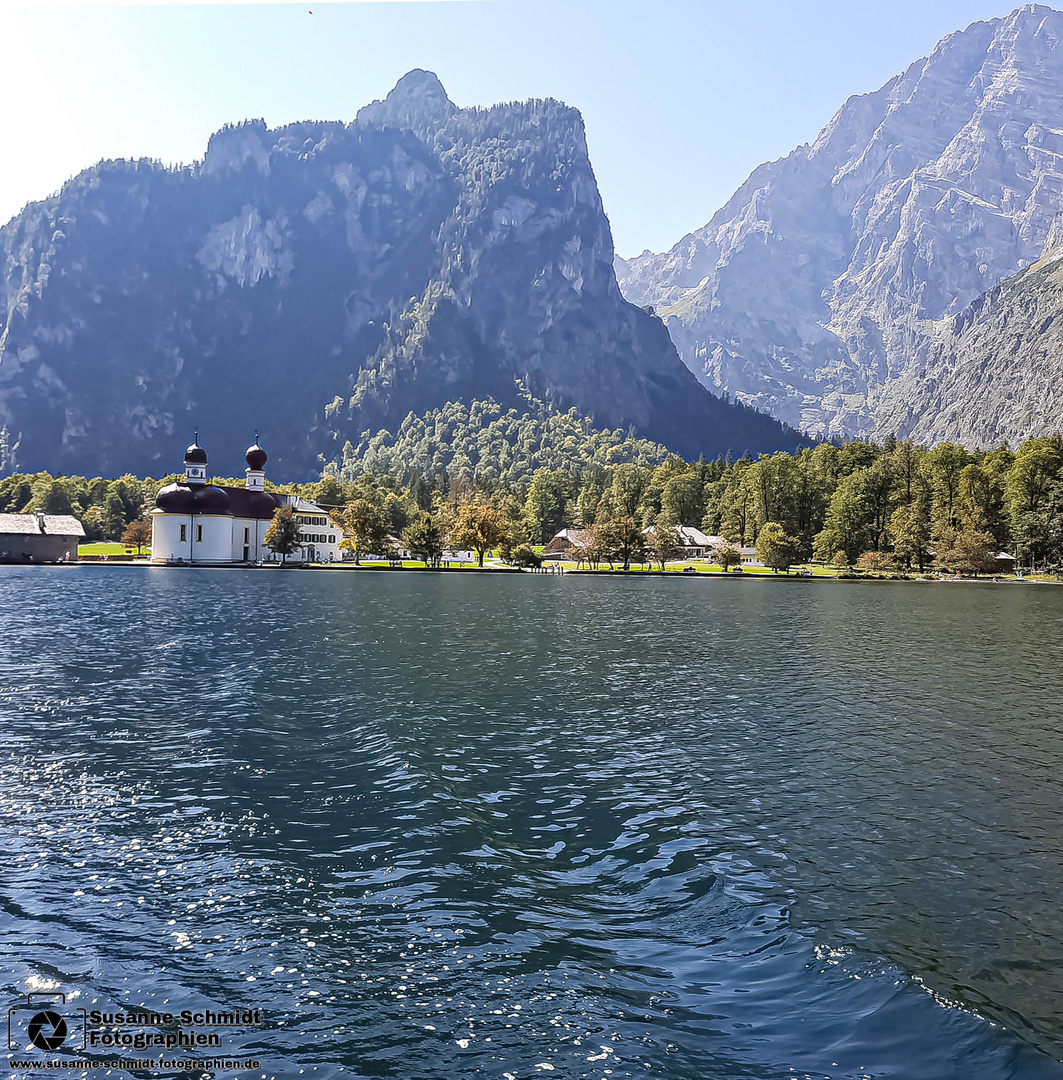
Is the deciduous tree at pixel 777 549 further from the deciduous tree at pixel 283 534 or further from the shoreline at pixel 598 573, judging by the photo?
the deciduous tree at pixel 283 534

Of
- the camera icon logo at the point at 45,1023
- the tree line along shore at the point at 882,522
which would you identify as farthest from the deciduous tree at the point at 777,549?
the camera icon logo at the point at 45,1023

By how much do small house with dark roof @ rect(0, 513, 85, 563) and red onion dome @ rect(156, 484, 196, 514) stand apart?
2066cm

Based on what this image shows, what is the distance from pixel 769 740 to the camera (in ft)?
89.7

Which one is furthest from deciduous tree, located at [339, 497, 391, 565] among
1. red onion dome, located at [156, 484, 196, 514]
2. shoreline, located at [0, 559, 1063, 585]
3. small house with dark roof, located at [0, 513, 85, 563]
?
small house with dark roof, located at [0, 513, 85, 563]

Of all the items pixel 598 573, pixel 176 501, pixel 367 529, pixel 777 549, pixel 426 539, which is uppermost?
pixel 176 501

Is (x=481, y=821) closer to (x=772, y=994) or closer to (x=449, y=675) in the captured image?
(x=772, y=994)

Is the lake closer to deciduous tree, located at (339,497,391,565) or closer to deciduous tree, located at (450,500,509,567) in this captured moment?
deciduous tree, located at (339,497,391,565)

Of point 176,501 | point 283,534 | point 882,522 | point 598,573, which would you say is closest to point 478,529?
point 598,573

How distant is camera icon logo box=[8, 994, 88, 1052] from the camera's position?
9.86 meters

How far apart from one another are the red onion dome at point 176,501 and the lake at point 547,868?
539 ft

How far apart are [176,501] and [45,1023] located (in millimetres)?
197225

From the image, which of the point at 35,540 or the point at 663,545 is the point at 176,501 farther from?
the point at 663,545

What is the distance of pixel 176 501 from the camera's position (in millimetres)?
189125

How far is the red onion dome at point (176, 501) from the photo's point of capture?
189 m
